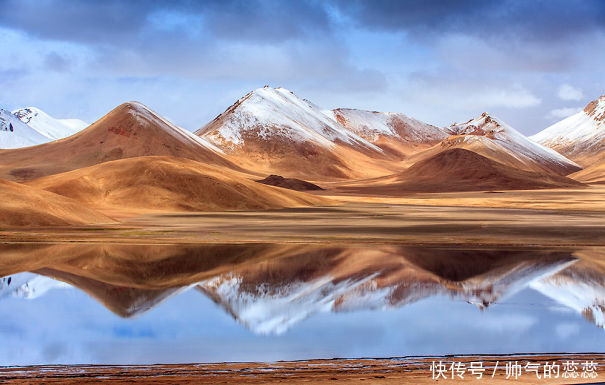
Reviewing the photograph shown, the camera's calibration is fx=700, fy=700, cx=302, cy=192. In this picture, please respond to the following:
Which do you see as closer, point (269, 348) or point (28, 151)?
point (269, 348)

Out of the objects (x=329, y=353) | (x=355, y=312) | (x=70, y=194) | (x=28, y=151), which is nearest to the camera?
(x=329, y=353)

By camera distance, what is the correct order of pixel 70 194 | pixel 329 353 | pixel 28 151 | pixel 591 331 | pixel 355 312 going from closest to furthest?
1. pixel 329 353
2. pixel 591 331
3. pixel 355 312
4. pixel 70 194
5. pixel 28 151

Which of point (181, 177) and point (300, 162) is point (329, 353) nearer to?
point (181, 177)

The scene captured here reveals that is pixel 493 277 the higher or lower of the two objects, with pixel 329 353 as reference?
higher

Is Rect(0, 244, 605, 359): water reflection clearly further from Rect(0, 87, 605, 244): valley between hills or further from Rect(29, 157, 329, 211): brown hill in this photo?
Rect(29, 157, 329, 211): brown hill

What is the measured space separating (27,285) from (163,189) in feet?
175

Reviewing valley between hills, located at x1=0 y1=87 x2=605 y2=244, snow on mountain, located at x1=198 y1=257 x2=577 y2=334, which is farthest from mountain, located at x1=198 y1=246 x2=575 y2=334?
valley between hills, located at x1=0 y1=87 x2=605 y2=244

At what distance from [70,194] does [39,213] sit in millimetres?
30909

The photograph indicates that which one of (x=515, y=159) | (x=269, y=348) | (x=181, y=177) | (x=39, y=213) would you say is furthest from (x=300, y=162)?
(x=269, y=348)

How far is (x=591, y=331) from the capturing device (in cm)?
1498

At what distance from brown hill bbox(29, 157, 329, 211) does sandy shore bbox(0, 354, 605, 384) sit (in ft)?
190

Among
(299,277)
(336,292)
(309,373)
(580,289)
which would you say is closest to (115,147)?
(299,277)

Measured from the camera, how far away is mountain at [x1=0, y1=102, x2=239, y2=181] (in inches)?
5689

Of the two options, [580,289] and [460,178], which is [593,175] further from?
[580,289]
